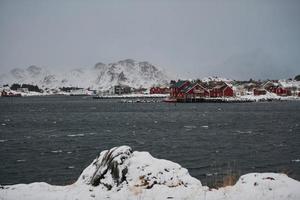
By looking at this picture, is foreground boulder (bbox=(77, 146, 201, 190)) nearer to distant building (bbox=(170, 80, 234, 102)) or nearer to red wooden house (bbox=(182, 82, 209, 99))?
distant building (bbox=(170, 80, 234, 102))

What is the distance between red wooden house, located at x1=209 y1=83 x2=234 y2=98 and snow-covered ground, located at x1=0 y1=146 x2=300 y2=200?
16300cm

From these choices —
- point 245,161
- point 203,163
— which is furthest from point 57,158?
point 245,161

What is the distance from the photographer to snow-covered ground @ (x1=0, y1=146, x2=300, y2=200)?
12219mm

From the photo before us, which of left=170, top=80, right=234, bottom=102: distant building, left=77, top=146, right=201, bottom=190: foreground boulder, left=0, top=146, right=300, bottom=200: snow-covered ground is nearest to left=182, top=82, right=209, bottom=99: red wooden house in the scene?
left=170, top=80, right=234, bottom=102: distant building

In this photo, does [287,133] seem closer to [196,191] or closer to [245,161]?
[245,161]

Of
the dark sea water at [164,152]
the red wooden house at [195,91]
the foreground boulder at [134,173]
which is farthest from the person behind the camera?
the red wooden house at [195,91]

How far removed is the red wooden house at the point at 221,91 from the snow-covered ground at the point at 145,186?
535 feet

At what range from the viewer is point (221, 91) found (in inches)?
6978

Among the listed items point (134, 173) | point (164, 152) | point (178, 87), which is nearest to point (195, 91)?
point (178, 87)

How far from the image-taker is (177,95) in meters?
173

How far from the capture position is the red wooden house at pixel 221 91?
176 m

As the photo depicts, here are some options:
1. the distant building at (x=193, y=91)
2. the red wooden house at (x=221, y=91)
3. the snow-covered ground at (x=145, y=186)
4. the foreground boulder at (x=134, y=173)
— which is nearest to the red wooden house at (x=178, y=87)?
the distant building at (x=193, y=91)

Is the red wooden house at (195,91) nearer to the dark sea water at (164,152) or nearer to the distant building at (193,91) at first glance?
the distant building at (193,91)

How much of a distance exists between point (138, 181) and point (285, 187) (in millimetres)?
4614
